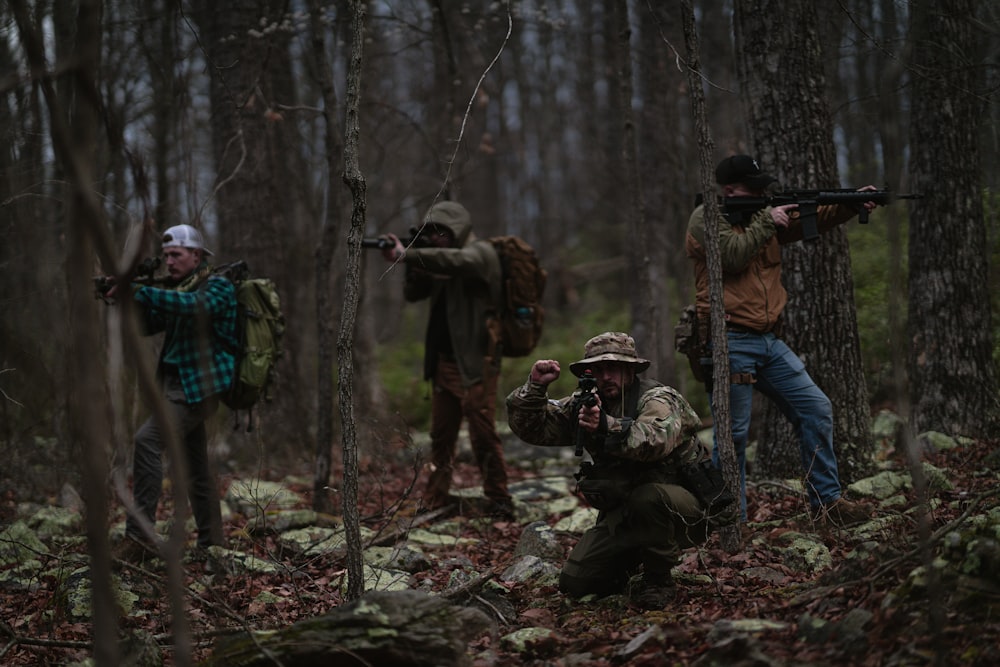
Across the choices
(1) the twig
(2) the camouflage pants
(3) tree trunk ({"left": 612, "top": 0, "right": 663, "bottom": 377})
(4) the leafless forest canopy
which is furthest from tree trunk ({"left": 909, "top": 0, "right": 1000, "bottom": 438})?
(2) the camouflage pants

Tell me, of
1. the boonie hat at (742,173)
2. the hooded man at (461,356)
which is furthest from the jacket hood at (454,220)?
the boonie hat at (742,173)

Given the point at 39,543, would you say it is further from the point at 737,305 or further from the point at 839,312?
the point at 839,312

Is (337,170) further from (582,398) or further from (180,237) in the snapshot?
(582,398)

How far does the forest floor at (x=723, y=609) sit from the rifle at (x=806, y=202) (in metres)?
1.97

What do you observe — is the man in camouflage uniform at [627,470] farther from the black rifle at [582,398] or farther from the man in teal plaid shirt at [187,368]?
the man in teal plaid shirt at [187,368]

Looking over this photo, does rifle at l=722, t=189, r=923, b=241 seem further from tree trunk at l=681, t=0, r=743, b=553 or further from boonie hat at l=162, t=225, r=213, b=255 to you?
boonie hat at l=162, t=225, r=213, b=255

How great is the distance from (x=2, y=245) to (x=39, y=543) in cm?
342

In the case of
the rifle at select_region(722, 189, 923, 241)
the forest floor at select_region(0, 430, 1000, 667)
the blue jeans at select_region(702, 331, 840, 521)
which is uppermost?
the rifle at select_region(722, 189, 923, 241)

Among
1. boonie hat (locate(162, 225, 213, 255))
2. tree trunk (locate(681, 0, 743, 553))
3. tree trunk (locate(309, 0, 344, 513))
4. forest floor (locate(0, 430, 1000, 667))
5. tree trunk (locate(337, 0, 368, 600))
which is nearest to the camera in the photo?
forest floor (locate(0, 430, 1000, 667))

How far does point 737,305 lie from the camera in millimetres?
5750

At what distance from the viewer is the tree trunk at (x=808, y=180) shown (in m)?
6.83

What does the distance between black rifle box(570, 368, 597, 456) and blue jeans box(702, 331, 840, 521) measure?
1336 millimetres

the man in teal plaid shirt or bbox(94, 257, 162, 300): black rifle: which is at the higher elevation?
bbox(94, 257, 162, 300): black rifle

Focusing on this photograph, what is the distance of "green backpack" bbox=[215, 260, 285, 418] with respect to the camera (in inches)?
254
